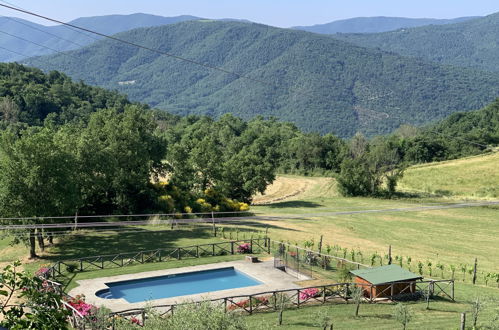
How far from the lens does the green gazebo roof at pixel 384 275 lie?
1172 inches

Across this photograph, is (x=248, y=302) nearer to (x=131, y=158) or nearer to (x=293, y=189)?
(x=131, y=158)

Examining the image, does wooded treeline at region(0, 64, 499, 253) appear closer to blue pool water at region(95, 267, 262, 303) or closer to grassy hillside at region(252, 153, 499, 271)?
grassy hillside at region(252, 153, 499, 271)

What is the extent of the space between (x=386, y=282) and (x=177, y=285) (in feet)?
45.4

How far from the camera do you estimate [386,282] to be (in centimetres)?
2941

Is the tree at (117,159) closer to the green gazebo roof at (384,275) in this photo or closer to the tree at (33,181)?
the tree at (33,181)

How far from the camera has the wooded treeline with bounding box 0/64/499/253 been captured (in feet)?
119

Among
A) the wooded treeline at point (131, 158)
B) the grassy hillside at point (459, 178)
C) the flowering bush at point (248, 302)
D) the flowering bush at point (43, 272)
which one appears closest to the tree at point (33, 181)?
the wooded treeline at point (131, 158)

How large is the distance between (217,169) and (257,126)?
93079 mm

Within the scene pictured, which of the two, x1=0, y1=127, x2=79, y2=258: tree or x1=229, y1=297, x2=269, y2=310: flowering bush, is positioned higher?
x1=0, y1=127, x2=79, y2=258: tree

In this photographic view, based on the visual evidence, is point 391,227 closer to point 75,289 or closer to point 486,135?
point 75,289

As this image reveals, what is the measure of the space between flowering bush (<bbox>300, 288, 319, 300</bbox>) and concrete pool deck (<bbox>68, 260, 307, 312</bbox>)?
289cm

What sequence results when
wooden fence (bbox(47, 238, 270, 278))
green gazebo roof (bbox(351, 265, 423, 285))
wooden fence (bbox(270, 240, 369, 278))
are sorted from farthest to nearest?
wooden fence (bbox(270, 240, 369, 278)) → wooden fence (bbox(47, 238, 270, 278)) → green gazebo roof (bbox(351, 265, 423, 285))

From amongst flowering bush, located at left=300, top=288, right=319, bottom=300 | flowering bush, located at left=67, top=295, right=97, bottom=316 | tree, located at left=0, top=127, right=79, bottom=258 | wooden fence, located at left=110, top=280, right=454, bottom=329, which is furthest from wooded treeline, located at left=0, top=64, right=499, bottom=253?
flowering bush, located at left=300, top=288, right=319, bottom=300

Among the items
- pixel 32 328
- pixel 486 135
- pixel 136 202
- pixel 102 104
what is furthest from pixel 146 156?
pixel 486 135
